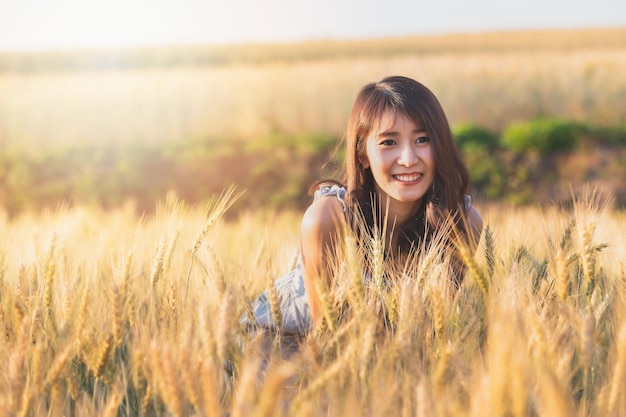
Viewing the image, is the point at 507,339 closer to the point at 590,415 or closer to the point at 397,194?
the point at 590,415

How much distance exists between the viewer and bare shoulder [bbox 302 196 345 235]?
214 centimetres

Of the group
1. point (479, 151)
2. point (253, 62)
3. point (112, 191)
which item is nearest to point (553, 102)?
point (479, 151)

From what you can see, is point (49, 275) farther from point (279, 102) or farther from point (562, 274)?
point (279, 102)

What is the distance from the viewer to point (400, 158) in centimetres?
214

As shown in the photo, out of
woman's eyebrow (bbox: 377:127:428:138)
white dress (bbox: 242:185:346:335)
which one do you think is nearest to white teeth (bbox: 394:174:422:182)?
woman's eyebrow (bbox: 377:127:428:138)

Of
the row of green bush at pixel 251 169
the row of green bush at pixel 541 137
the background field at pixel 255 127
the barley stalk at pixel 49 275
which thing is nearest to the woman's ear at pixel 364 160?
the barley stalk at pixel 49 275

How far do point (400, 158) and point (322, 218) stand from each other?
28 cm

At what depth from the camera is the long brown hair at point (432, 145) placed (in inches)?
85.9

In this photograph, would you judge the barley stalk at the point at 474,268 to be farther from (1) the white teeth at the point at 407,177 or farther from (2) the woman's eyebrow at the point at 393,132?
(2) the woman's eyebrow at the point at 393,132

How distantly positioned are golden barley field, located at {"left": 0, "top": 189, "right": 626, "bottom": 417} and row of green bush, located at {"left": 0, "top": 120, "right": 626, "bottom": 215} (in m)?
6.91

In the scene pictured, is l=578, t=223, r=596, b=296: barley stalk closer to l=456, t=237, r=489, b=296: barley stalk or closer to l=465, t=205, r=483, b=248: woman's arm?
l=456, t=237, r=489, b=296: barley stalk

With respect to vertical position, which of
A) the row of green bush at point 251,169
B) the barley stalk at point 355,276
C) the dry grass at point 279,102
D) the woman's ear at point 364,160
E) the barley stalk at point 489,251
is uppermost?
the woman's ear at point 364,160

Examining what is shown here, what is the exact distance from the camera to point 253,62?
872 inches

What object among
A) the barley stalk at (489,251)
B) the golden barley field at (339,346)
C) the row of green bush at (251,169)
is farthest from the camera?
the row of green bush at (251,169)
